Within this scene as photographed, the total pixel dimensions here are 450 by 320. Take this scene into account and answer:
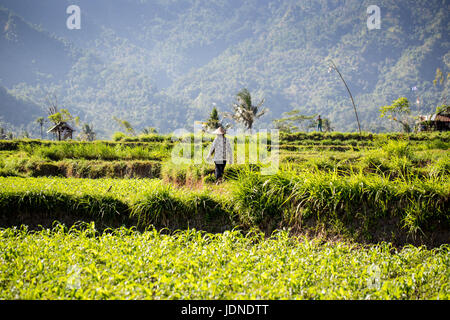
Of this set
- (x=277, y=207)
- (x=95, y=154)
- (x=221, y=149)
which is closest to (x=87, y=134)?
(x=95, y=154)

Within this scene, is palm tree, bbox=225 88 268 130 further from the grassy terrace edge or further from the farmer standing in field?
the grassy terrace edge

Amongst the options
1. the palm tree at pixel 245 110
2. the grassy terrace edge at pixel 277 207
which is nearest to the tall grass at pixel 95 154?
the grassy terrace edge at pixel 277 207

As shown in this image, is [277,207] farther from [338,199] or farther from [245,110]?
[245,110]

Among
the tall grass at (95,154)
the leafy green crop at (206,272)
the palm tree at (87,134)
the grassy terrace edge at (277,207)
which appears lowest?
the leafy green crop at (206,272)

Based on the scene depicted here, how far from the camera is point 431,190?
5.62 metres

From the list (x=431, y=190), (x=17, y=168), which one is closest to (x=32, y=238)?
(x=431, y=190)

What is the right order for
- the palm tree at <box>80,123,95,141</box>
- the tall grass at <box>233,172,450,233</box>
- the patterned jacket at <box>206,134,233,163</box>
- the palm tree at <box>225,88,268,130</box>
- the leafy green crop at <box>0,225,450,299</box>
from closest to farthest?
1. the leafy green crop at <box>0,225,450,299</box>
2. the tall grass at <box>233,172,450,233</box>
3. the patterned jacket at <box>206,134,233,163</box>
4. the palm tree at <box>225,88,268,130</box>
5. the palm tree at <box>80,123,95,141</box>

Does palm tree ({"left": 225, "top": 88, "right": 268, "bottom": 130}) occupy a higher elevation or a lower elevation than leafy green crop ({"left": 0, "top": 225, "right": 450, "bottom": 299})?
higher

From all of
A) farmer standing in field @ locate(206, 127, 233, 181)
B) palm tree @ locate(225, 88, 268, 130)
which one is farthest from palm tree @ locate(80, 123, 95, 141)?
farmer standing in field @ locate(206, 127, 233, 181)

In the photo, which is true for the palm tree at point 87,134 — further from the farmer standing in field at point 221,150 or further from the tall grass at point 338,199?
the tall grass at point 338,199

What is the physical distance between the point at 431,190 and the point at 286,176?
2.77 metres

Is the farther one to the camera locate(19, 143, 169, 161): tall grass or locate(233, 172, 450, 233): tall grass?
locate(19, 143, 169, 161): tall grass

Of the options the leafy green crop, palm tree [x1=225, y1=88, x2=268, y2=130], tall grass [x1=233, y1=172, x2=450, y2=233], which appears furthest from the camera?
palm tree [x1=225, y1=88, x2=268, y2=130]
